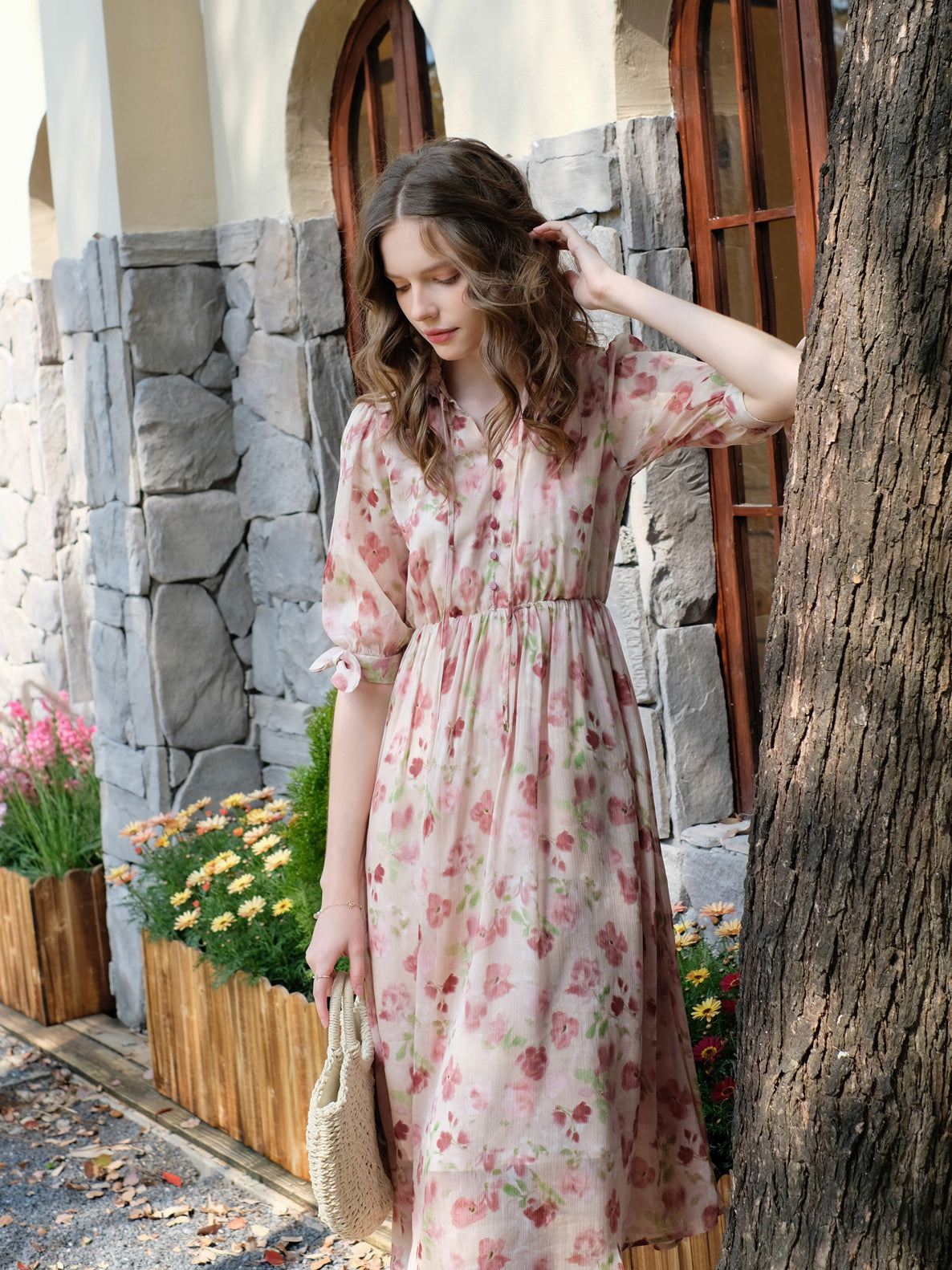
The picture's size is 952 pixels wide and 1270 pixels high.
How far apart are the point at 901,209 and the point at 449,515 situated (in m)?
0.68

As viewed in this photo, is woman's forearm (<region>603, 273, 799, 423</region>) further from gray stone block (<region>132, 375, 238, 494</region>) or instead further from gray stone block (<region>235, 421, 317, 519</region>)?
gray stone block (<region>132, 375, 238, 494</region>)

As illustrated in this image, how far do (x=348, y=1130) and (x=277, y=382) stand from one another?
2.89 m

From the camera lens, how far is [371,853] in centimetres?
187

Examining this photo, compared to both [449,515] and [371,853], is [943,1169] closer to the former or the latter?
[371,853]

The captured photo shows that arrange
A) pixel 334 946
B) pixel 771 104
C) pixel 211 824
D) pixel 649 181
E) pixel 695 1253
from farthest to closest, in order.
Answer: pixel 211 824
pixel 649 181
pixel 771 104
pixel 695 1253
pixel 334 946

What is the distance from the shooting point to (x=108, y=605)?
451cm

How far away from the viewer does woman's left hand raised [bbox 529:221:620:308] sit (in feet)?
5.97

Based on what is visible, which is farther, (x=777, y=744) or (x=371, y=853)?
(x=371, y=853)

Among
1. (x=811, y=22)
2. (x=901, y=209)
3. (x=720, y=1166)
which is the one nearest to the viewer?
(x=901, y=209)

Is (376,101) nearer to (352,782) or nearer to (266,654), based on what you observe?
(266,654)

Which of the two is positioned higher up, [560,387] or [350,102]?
[350,102]

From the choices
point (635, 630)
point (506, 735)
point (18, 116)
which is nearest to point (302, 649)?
point (635, 630)

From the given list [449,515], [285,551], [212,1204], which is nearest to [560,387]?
[449,515]

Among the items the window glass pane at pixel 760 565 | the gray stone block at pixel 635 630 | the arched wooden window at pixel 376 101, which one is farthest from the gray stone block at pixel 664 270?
the arched wooden window at pixel 376 101
